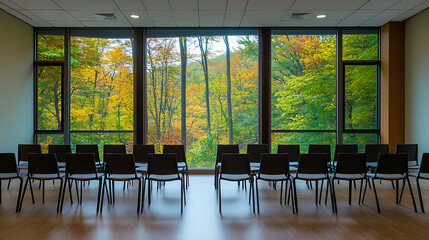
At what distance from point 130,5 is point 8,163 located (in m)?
3.85

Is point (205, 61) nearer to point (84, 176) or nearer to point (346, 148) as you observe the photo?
point (346, 148)

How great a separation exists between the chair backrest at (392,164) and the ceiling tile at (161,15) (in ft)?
17.3

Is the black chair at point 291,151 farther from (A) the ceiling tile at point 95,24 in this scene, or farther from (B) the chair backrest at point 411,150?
(A) the ceiling tile at point 95,24

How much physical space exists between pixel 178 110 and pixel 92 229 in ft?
15.8

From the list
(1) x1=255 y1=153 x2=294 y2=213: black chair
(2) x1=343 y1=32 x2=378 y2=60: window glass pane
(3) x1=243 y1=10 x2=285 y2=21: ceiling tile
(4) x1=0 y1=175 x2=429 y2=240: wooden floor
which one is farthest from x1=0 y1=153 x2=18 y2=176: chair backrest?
(2) x1=343 y1=32 x2=378 y2=60: window glass pane

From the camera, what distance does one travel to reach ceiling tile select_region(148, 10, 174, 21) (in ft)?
20.7

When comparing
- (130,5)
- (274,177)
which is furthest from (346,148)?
(130,5)

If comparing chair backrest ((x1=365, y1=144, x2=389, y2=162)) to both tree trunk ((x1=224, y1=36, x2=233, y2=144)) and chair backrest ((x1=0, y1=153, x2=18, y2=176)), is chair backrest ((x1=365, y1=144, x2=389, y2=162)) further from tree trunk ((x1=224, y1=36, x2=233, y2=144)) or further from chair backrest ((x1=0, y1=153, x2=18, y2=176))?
chair backrest ((x1=0, y1=153, x2=18, y2=176))

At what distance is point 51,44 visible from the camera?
7.55 metres

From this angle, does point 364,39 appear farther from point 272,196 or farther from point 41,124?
point 41,124

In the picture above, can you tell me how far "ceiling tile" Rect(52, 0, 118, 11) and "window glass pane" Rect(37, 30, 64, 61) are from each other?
5.93 ft

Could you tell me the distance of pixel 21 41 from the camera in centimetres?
702

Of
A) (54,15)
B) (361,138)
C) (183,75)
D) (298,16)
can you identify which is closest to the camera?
(54,15)

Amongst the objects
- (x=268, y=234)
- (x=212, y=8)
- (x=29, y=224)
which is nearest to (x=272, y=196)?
(x=268, y=234)
